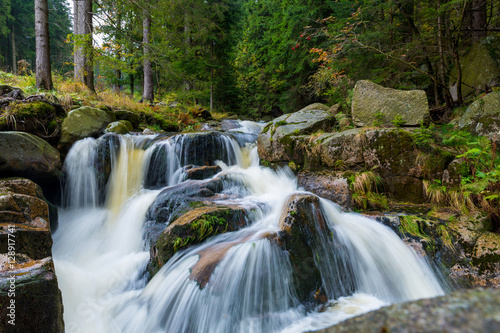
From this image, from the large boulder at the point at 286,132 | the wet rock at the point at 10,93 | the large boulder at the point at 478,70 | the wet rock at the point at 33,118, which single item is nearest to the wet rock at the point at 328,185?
the large boulder at the point at 286,132

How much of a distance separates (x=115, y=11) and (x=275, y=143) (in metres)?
8.65

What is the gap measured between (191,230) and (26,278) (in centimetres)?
178

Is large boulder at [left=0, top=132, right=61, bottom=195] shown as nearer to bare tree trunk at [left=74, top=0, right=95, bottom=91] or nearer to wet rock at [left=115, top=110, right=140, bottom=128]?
wet rock at [left=115, top=110, right=140, bottom=128]

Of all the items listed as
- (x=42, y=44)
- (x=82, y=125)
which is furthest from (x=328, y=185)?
(x=42, y=44)

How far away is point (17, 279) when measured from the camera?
6.33 feet

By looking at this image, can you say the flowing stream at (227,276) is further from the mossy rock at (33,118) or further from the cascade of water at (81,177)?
the mossy rock at (33,118)

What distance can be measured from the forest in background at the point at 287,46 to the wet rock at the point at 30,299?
6521mm

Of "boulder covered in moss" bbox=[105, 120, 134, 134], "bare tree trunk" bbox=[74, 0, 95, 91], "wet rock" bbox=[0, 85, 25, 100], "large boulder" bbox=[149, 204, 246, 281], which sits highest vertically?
"bare tree trunk" bbox=[74, 0, 95, 91]

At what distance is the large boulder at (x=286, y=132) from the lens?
244 inches

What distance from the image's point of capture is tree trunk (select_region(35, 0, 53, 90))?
7166 millimetres

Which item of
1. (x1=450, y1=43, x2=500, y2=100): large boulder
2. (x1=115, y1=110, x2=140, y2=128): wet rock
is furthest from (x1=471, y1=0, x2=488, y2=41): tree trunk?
(x1=115, y1=110, x2=140, y2=128): wet rock

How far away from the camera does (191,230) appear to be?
3.37 metres

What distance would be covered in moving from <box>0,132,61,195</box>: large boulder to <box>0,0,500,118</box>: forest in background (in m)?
4.31

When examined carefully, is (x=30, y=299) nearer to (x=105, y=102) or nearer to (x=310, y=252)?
(x=310, y=252)
